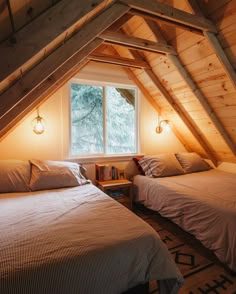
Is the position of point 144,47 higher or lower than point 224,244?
higher

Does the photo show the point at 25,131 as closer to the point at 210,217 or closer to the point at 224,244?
the point at 210,217

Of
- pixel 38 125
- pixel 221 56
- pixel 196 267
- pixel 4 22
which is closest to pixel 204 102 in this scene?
pixel 221 56

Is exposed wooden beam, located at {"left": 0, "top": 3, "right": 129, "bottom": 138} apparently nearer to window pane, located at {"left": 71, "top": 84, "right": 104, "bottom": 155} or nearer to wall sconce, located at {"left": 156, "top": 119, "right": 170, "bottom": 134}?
window pane, located at {"left": 71, "top": 84, "right": 104, "bottom": 155}

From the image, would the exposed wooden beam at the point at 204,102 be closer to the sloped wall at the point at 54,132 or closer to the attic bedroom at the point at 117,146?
the attic bedroom at the point at 117,146

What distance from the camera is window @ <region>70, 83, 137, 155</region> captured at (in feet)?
10.2

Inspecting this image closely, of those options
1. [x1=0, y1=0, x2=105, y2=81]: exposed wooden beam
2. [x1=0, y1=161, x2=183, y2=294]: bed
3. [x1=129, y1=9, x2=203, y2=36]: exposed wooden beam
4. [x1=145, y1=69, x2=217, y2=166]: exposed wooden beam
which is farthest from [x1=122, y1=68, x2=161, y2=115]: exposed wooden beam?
[x1=0, y1=0, x2=105, y2=81]: exposed wooden beam

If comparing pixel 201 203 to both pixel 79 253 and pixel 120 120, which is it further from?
pixel 120 120

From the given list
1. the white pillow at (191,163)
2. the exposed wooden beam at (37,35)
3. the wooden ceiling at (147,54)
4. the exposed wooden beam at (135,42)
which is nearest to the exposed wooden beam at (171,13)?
the wooden ceiling at (147,54)

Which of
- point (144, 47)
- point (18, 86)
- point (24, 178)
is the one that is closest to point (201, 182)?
point (144, 47)

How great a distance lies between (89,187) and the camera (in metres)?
2.33

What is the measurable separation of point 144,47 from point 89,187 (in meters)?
1.71

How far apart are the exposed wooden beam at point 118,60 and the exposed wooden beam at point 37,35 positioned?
5.91 feet

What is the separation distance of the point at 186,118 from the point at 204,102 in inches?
23.4

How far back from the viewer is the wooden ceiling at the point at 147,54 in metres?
0.78
